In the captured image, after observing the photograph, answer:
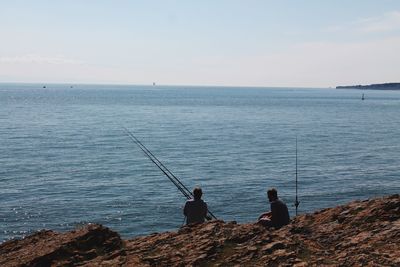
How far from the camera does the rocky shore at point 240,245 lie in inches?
266

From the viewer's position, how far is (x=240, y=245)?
7.35 m

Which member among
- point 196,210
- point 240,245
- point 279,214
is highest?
point 240,245

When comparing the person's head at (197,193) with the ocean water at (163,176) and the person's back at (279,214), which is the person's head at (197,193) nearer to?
the person's back at (279,214)

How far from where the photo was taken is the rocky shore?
6750mm

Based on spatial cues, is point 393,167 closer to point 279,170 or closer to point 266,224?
point 279,170

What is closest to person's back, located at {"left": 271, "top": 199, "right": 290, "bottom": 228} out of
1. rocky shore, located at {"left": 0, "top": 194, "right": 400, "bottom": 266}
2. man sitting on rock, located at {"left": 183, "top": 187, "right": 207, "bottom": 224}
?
rocky shore, located at {"left": 0, "top": 194, "right": 400, "bottom": 266}

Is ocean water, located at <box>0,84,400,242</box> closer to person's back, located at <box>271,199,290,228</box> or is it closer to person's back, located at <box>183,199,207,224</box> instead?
person's back, located at <box>183,199,207,224</box>

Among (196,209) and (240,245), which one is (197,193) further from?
(240,245)

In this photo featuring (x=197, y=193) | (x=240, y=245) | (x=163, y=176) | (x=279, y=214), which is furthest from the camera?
(x=163, y=176)

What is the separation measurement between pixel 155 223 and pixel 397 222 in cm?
1759

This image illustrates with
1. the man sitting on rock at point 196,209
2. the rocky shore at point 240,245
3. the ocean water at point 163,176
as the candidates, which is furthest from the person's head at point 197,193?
the ocean water at point 163,176

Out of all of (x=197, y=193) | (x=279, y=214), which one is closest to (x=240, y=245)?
(x=279, y=214)

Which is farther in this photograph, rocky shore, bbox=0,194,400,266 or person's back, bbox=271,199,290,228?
person's back, bbox=271,199,290,228

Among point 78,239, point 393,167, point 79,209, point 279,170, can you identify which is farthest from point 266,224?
point 393,167
